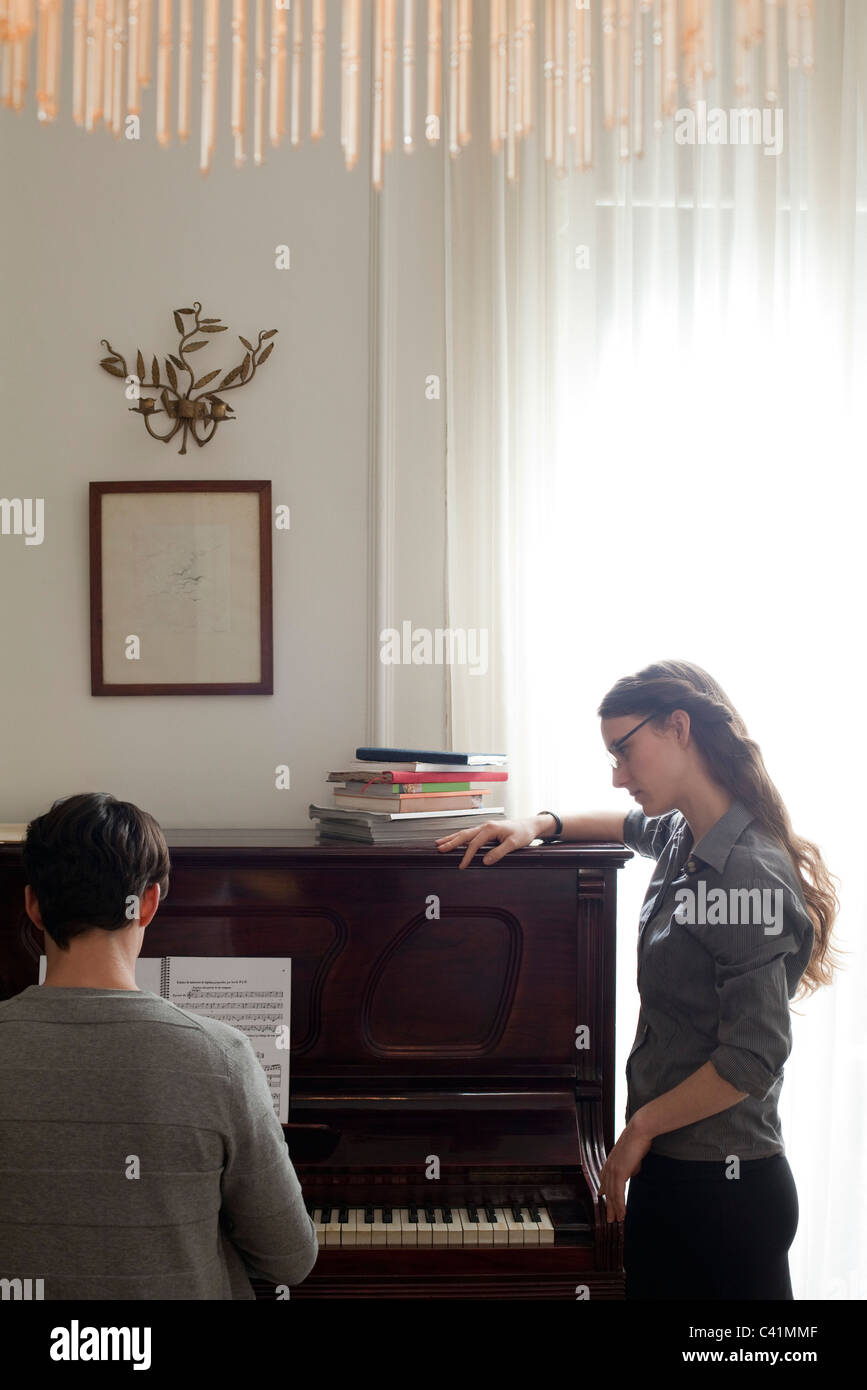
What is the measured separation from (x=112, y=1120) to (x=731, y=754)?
1172 mm

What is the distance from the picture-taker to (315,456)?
8.93ft

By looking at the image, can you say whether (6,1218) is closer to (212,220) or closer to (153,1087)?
(153,1087)

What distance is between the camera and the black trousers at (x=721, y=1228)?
1791 millimetres

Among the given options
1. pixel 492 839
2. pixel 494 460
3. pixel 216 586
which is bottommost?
pixel 492 839

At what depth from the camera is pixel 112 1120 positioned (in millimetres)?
1321

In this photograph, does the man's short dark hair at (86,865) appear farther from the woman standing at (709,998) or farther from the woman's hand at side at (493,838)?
the woman standing at (709,998)

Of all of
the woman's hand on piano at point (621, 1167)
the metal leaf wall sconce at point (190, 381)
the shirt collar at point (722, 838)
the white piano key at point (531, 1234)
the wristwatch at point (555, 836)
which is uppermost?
the metal leaf wall sconce at point (190, 381)

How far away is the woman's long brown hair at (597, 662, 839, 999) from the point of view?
189 cm

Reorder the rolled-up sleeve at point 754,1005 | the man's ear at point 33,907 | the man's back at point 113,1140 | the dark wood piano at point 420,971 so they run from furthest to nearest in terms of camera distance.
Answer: the dark wood piano at point 420,971, the rolled-up sleeve at point 754,1005, the man's ear at point 33,907, the man's back at point 113,1140

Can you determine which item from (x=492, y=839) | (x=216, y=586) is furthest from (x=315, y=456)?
(x=492, y=839)

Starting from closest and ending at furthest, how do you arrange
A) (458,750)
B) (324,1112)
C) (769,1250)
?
1. (769,1250)
2. (324,1112)
3. (458,750)

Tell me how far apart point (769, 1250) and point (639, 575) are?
61.2 inches

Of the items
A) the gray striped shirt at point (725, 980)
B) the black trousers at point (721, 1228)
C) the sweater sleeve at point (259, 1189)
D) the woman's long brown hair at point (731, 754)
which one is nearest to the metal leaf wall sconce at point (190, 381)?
the woman's long brown hair at point (731, 754)

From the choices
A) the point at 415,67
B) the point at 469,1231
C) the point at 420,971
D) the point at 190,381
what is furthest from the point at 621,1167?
the point at 415,67
